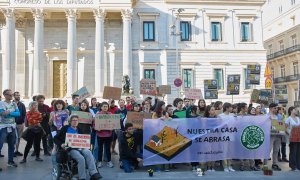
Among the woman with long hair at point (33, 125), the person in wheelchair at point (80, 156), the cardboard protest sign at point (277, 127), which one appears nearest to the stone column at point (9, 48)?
the woman with long hair at point (33, 125)

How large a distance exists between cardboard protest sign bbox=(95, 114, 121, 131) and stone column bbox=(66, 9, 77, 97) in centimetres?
2071

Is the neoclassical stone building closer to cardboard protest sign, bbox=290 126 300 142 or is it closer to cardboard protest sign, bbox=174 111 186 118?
cardboard protest sign, bbox=174 111 186 118

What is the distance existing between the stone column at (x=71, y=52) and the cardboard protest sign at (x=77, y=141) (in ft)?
73.6

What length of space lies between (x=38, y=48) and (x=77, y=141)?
78.7 ft

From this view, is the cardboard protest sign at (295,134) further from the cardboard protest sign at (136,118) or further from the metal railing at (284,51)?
the metal railing at (284,51)

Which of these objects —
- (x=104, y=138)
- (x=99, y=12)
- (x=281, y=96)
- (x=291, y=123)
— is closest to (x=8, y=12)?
(x=99, y=12)

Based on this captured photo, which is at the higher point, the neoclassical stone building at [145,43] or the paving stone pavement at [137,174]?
the neoclassical stone building at [145,43]

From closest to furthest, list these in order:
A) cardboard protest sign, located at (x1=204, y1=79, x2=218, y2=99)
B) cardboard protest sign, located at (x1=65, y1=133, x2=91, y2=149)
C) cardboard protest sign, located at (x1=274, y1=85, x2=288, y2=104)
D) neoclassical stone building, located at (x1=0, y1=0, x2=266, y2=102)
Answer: cardboard protest sign, located at (x1=65, y1=133, x2=91, y2=149) → cardboard protest sign, located at (x1=274, y1=85, x2=288, y2=104) → cardboard protest sign, located at (x1=204, y1=79, x2=218, y2=99) → neoclassical stone building, located at (x1=0, y1=0, x2=266, y2=102)

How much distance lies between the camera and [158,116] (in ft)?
34.2

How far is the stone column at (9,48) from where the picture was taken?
30.2m

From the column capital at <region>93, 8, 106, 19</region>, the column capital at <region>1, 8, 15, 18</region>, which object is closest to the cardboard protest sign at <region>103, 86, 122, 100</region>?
the column capital at <region>93, 8, 106, 19</region>

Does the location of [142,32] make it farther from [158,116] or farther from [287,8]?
[287,8]

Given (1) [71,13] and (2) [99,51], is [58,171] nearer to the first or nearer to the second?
(2) [99,51]

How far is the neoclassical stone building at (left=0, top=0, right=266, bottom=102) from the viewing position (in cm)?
3291
